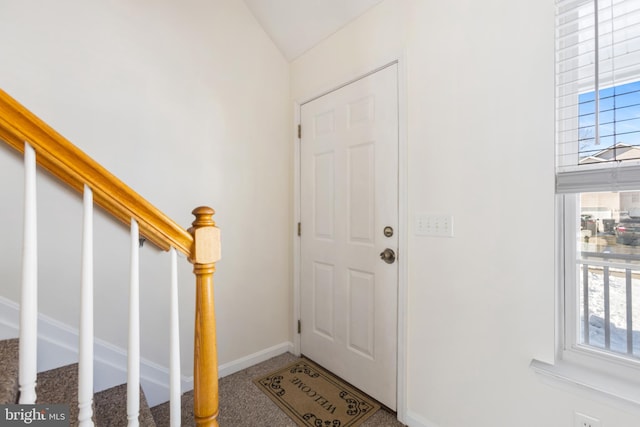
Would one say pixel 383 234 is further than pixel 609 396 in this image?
Yes

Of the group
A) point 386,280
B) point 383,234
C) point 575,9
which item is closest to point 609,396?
point 386,280

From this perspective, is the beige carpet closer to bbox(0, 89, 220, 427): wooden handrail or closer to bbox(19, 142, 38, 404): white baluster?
bbox(0, 89, 220, 427): wooden handrail

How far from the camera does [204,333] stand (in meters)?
0.90

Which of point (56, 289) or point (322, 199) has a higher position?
point (322, 199)

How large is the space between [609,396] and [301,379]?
1584 mm

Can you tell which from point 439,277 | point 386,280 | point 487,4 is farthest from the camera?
point 386,280

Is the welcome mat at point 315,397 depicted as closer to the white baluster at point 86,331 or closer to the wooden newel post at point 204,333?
the wooden newel post at point 204,333

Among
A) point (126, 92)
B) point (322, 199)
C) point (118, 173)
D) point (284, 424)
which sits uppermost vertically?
point (126, 92)

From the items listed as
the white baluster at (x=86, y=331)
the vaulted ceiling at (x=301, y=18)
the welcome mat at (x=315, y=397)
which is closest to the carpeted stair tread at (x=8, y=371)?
the white baluster at (x=86, y=331)

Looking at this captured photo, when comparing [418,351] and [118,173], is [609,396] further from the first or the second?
[118,173]

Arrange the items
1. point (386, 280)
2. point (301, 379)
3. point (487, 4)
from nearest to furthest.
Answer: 1. point (487, 4)
2. point (386, 280)
3. point (301, 379)

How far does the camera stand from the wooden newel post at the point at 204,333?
0.88 metres

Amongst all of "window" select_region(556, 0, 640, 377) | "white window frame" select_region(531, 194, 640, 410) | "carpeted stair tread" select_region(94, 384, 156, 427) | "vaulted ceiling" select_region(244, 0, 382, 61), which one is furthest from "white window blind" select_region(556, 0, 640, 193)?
"carpeted stair tread" select_region(94, 384, 156, 427)

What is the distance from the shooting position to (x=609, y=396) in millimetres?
989
